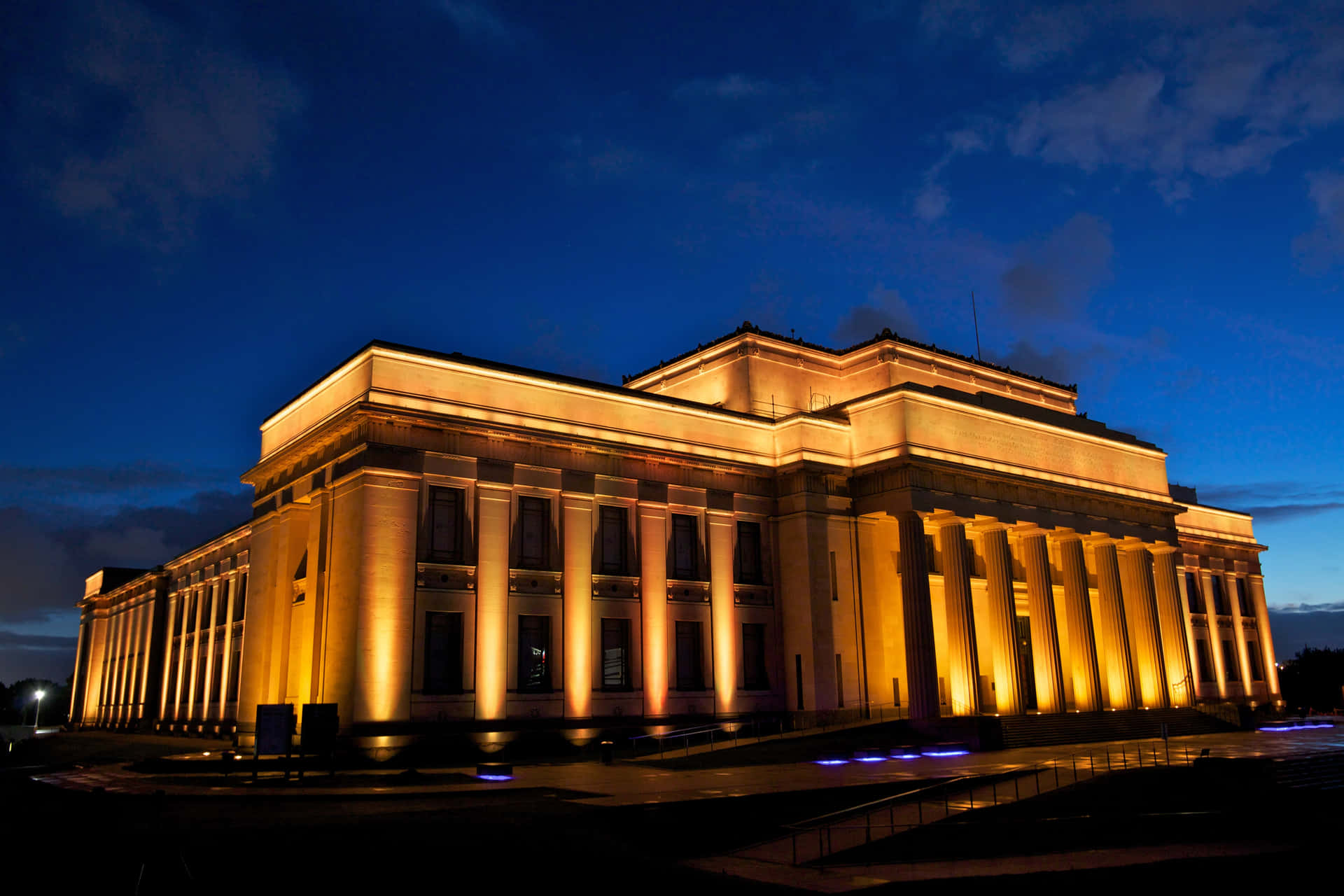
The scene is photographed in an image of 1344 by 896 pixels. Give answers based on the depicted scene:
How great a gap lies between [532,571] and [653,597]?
516 cm

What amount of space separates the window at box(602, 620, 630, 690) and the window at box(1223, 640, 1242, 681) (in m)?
45.1

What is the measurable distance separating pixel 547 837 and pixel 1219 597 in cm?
6179

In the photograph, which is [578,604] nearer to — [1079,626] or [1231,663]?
[1079,626]

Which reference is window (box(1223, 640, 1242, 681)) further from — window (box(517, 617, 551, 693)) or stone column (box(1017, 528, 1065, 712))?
window (box(517, 617, 551, 693))

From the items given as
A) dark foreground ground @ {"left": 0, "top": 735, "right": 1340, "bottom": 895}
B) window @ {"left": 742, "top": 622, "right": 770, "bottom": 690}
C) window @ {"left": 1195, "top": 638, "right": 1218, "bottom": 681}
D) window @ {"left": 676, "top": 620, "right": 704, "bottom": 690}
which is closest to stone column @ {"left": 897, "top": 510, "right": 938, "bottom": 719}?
window @ {"left": 742, "top": 622, "right": 770, "bottom": 690}

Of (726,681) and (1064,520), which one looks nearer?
(726,681)

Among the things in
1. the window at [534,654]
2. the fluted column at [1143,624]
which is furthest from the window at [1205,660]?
the window at [534,654]

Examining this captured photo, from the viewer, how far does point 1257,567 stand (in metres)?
69.9

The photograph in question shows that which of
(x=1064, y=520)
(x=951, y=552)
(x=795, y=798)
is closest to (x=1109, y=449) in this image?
(x=1064, y=520)

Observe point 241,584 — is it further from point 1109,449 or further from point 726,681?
point 1109,449

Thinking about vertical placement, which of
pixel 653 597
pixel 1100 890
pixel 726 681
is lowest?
pixel 1100 890

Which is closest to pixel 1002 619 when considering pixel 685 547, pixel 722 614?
pixel 722 614

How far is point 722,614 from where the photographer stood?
4091cm

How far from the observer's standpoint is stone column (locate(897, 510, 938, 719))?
132ft
